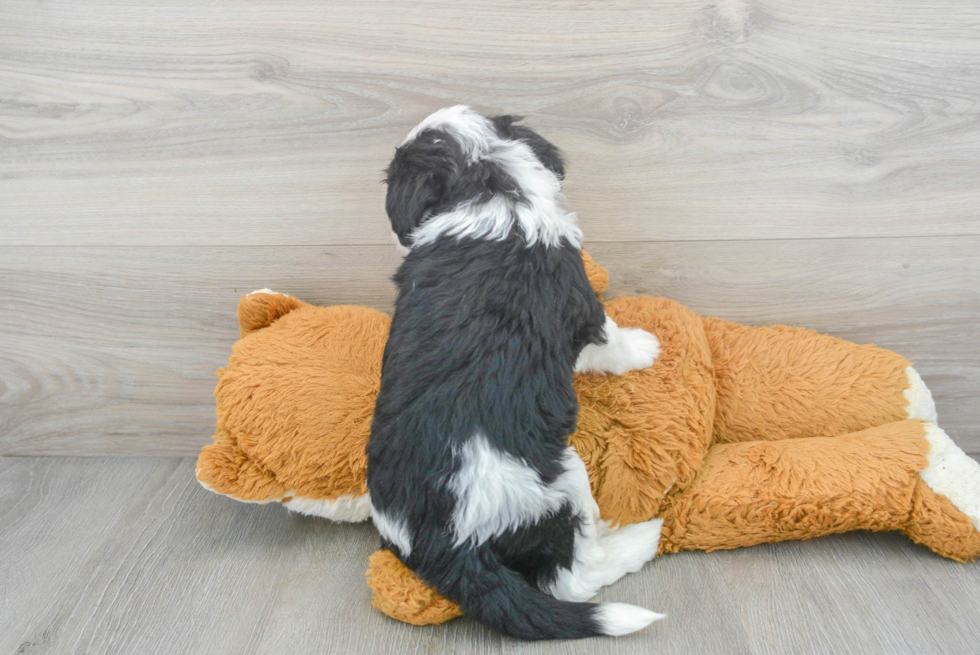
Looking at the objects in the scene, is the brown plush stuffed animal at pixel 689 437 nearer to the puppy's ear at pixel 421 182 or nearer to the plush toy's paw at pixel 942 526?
the plush toy's paw at pixel 942 526

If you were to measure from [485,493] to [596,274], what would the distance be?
650mm

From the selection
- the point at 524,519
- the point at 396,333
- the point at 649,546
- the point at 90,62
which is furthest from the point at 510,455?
the point at 90,62

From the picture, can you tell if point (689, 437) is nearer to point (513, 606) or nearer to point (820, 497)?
point (820, 497)

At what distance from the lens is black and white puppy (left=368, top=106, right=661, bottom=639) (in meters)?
1.20

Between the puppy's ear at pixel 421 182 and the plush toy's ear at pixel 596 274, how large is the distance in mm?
419

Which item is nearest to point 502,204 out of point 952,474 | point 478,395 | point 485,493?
point 478,395

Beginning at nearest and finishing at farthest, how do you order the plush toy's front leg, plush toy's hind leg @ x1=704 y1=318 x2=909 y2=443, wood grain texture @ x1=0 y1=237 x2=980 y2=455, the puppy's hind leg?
1. the puppy's hind leg
2. the plush toy's front leg
3. plush toy's hind leg @ x1=704 y1=318 x2=909 y2=443
4. wood grain texture @ x1=0 y1=237 x2=980 y2=455

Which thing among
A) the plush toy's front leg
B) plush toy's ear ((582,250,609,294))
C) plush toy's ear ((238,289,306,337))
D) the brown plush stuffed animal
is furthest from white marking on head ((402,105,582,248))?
→ the plush toy's front leg

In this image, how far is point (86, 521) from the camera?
1714 mm

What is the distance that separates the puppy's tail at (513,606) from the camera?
1205 millimetres

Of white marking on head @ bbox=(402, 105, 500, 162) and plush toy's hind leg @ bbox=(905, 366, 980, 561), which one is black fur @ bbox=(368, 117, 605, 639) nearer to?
white marking on head @ bbox=(402, 105, 500, 162)

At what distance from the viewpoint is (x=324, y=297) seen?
182 centimetres

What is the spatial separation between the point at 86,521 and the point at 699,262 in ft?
5.55

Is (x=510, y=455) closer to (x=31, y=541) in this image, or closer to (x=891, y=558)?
(x=891, y=558)
